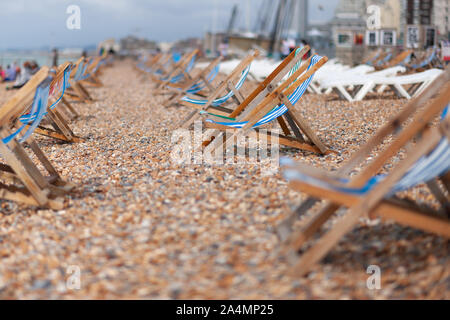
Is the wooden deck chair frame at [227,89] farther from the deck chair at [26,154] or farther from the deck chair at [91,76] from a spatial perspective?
the deck chair at [91,76]

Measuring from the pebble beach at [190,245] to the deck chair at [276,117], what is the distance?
0.77ft

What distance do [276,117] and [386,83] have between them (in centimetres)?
411

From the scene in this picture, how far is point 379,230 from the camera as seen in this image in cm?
250

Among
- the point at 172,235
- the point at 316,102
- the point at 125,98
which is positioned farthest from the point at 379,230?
the point at 125,98

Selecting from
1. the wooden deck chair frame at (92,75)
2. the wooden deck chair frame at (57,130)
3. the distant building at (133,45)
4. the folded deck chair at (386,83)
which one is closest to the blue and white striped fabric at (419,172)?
the wooden deck chair frame at (57,130)

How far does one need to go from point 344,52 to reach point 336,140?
1286 cm

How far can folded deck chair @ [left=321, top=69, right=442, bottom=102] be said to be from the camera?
24.0 feet

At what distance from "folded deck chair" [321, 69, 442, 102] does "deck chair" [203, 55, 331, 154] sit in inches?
145

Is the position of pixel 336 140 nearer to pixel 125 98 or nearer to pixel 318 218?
pixel 318 218

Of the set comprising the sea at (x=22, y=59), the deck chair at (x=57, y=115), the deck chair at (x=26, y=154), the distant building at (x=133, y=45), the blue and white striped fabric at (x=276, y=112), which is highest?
the distant building at (x=133, y=45)

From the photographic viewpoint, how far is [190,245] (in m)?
2.36

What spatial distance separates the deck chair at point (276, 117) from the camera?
374 cm

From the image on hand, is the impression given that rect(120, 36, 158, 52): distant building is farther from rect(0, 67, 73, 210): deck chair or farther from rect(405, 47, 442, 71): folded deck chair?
rect(0, 67, 73, 210): deck chair

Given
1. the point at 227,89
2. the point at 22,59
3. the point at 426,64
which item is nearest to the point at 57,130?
the point at 227,89
